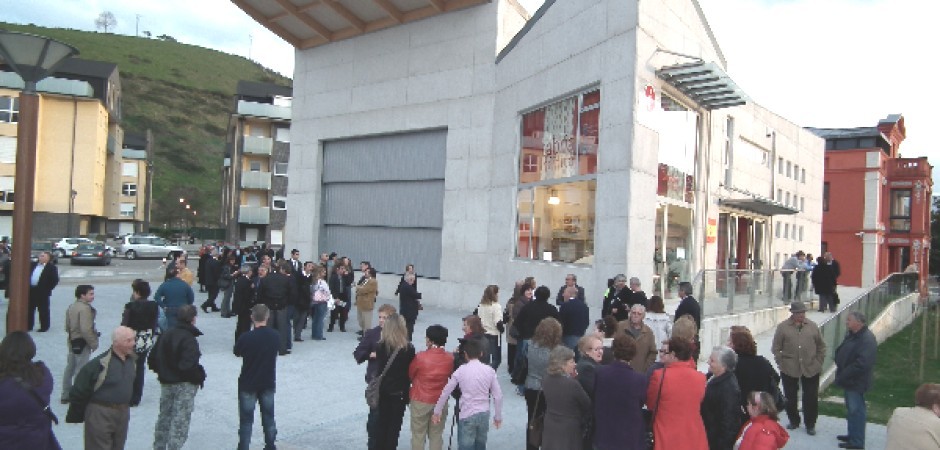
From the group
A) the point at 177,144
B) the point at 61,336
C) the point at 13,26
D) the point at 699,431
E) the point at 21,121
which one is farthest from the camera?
the point at 13,26

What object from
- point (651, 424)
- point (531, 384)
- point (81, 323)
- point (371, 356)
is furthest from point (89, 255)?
point (651, 424)

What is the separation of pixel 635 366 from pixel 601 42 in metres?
9.49

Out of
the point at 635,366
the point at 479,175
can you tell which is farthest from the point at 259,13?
the point at 635,366

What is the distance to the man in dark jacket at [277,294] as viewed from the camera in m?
12.0

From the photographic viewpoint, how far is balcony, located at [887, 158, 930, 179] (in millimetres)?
44219

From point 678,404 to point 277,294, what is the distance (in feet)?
27.7

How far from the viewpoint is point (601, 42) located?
50.3ft

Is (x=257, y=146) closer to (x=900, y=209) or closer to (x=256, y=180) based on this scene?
(x=256, y=180)

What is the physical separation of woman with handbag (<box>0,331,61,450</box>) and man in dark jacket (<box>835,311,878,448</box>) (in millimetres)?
8347

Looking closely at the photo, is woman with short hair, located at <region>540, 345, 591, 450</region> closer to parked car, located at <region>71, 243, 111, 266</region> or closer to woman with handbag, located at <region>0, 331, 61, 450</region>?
woman with handbag, located at <region>0, 331, 61, 450</region>

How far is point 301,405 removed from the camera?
9.38 meters

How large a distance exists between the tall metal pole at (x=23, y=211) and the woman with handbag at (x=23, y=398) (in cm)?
228

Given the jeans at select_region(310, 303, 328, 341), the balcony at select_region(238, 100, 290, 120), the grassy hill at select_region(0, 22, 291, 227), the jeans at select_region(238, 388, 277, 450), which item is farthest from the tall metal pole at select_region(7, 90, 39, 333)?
the grassy hill at select_region(0, 22, 291, 227)

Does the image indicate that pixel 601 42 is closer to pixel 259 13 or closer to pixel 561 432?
pixel 561 432
